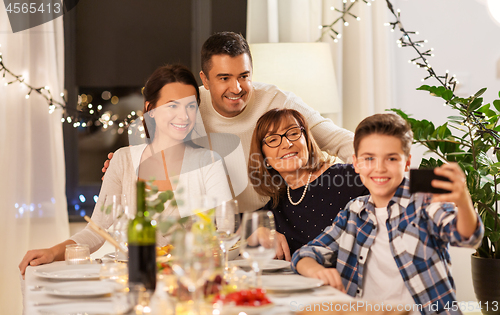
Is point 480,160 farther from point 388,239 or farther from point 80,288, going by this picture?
point 80,288

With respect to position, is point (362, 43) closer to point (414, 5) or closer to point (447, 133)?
point (414, 5)

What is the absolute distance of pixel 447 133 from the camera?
2141 mm

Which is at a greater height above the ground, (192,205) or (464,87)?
(464,87)

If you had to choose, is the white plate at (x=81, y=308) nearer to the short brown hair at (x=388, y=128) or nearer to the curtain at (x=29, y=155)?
the short brown hair at (x=388, y=128)

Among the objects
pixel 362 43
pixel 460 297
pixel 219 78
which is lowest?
pixel 460 297

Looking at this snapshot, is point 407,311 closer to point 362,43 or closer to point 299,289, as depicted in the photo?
point 299,289

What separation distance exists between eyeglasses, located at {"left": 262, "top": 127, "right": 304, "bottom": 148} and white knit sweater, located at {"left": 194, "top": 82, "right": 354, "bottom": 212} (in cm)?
37

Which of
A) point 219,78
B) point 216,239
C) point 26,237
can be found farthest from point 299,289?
point 26,237

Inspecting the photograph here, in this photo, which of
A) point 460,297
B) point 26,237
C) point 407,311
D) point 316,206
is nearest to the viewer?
point 407,311

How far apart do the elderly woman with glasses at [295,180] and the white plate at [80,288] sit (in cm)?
73

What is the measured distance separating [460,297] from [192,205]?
230cm

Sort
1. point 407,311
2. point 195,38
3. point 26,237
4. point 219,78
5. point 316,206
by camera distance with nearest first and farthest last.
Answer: point 407,311 < point 316,206 < point 219,78 < point 26,237 < point 195,38

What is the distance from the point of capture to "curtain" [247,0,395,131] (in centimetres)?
280

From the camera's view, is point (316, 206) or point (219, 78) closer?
point (316, 206)
